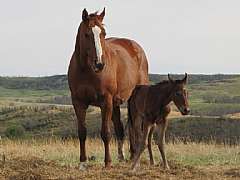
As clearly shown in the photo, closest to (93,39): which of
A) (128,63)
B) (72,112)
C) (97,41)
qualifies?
(97,41)

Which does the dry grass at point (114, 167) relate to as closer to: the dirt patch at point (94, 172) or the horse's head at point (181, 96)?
the dirt patch at point (94, 172)

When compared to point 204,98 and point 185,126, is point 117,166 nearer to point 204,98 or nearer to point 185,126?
point 185,126

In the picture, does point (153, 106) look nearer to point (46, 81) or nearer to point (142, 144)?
point (142, 144)

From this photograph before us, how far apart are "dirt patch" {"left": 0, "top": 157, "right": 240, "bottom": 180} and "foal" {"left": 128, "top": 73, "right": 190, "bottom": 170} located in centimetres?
36

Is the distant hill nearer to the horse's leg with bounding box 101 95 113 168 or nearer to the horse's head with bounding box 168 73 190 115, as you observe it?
the horse's leg with bounding box 101 95 113 168

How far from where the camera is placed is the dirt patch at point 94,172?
9.76 metres

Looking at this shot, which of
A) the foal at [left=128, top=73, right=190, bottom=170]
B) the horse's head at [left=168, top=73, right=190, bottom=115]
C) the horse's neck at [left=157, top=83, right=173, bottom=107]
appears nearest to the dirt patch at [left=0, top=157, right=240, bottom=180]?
the foal at [left=128, top=73, right=190, bottom=170]

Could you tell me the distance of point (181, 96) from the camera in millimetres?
10375

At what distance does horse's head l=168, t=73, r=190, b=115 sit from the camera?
404 inches

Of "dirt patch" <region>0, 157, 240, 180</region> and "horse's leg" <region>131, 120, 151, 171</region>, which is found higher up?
"horse's leg" <region>131, 120, 151, 171</region>

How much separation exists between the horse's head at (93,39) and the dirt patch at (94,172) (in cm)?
181

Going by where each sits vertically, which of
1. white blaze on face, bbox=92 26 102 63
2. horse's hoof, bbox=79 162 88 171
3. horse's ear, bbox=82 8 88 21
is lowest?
horse's hoof, bbox=79 162 88 171

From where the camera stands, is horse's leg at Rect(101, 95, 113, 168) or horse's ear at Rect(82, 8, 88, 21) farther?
horse's leg at Rect(101, 95, 113, 168)

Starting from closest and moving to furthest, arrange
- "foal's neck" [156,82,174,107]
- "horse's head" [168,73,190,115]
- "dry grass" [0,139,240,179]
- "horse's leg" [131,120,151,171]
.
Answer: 1. "dry grass" [0,139,240,179]
2. "horse's head" [168,73,190,115]
3. "horse's leg" [131,120,151,171]
4. "foal's neck" [156,82,174,107]
